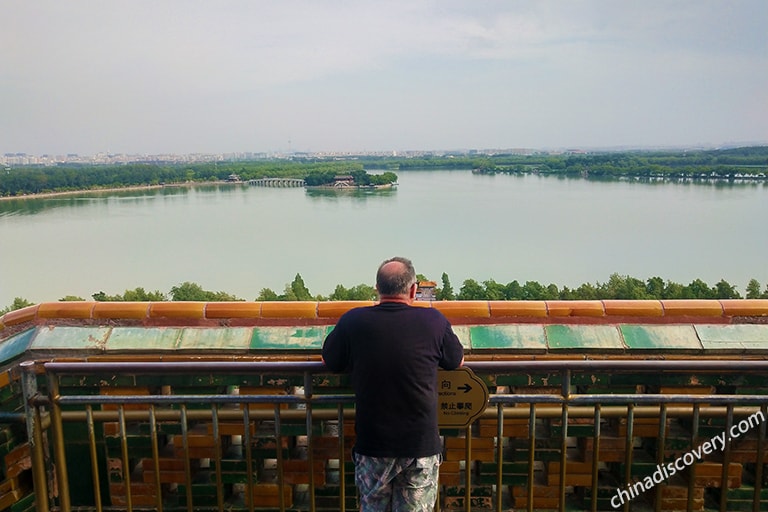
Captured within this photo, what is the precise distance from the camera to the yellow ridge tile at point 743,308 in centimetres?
251

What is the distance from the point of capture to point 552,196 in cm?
5938

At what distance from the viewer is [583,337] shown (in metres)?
2.40

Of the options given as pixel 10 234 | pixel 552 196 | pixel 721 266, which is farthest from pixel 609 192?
pixel 10 234

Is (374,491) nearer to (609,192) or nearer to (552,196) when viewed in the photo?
(552,196)

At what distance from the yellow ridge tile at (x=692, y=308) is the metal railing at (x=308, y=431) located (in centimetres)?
35

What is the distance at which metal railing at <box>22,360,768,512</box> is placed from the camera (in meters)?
1.86

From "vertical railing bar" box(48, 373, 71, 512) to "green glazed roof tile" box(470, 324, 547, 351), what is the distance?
156 cm

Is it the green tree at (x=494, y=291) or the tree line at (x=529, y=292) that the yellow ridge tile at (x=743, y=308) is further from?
the green tree at (x=494, y=291)

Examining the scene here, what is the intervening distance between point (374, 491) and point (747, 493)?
5.05 ft

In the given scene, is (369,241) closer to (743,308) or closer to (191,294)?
(191,294)

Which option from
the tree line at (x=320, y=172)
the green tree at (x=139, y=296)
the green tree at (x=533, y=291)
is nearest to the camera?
the green tree at (x=139, y=296)

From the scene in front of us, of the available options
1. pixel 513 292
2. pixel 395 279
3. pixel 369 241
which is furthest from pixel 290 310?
pixel 369 241

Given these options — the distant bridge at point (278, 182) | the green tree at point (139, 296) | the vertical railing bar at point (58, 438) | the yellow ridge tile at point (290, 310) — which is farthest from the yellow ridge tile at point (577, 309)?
the distant bridge at point (278, 182)

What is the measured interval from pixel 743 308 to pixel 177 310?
8.43 feet
